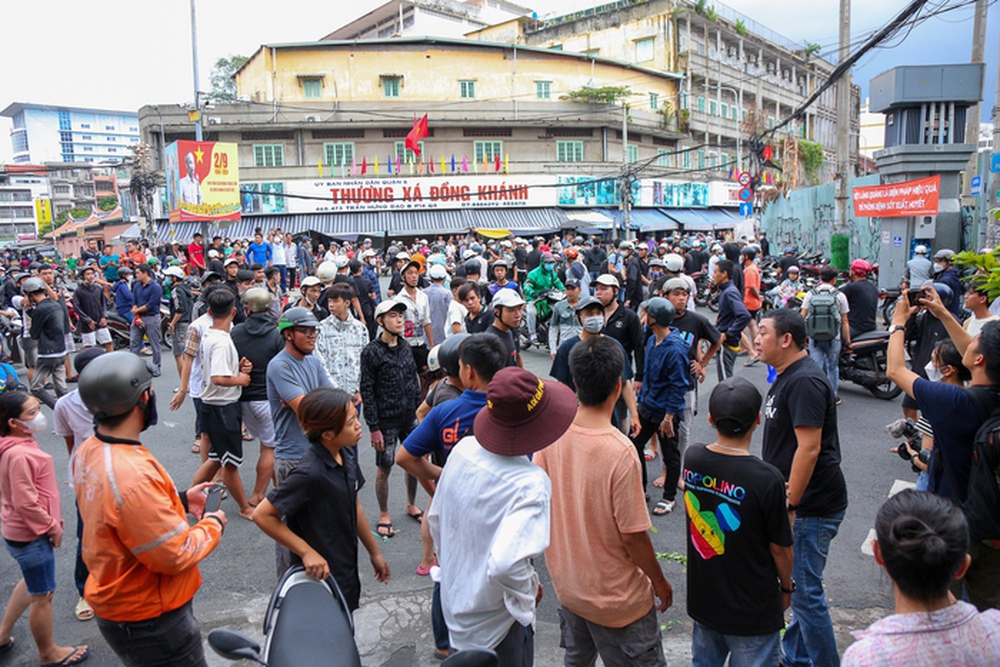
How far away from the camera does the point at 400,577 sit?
439 cm

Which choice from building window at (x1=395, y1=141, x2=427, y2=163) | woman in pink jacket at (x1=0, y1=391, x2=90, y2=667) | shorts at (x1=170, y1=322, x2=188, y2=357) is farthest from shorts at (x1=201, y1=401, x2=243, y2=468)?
building window at (x1=395, y1=141, x2=427, y2=163)

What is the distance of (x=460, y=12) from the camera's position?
164ft

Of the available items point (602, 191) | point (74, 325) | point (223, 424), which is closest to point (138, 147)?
point (74, 325)

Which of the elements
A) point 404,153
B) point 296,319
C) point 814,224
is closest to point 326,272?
point 296,319

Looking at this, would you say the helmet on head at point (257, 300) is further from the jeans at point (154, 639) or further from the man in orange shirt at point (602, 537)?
the man in orange shirt at point (602, 537)

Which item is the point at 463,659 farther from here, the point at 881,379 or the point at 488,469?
the point at 881,379

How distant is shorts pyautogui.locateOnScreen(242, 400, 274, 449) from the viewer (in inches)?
207

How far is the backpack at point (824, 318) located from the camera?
290 inches

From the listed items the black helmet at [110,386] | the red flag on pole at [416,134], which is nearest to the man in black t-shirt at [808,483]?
the black helmet at [110,386]

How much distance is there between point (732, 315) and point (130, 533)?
6655mm

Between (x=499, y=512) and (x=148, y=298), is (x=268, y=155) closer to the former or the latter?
(x=148, y=298)

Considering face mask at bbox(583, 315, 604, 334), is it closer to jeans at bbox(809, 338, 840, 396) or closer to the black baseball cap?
the black baseball cap

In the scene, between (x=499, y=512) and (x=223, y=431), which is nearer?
(x=499, y=512)

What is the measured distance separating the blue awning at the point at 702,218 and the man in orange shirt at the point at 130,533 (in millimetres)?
38018
